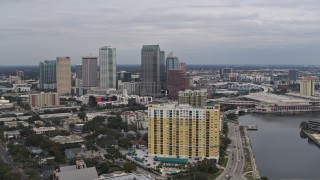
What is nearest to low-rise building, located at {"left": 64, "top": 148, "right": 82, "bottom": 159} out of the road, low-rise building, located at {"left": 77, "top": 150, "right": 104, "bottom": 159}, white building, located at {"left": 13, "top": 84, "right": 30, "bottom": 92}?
low-rise building, located at {"left": 77, "top": 150, "right": 104, "bottom": 159}

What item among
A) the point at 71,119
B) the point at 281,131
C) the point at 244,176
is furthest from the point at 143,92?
the point at 244,176

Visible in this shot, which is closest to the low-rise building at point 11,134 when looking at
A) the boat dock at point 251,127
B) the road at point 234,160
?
the road at point 234,160

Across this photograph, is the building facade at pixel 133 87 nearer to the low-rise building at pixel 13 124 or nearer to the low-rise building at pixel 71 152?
the low-rise building at pixel 13 124

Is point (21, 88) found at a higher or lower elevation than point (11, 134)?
higher

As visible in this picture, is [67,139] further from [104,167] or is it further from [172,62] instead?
[172,62]

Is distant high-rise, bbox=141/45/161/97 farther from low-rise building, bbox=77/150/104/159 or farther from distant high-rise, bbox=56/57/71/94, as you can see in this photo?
low-rise building, bbox=77/150/104/159

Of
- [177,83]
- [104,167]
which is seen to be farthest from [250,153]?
[177,83]
